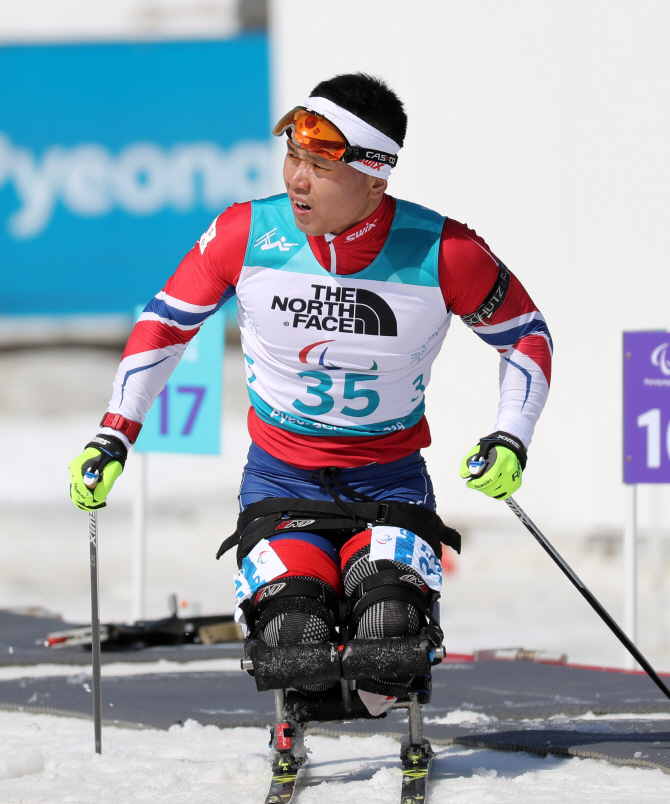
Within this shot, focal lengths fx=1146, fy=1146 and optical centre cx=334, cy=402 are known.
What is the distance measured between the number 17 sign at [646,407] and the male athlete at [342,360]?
2.14 metres

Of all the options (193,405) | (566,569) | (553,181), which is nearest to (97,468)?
(566,569)

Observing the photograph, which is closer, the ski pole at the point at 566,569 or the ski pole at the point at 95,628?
the ski pole at the point at 566,569

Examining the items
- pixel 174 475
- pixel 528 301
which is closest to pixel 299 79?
pixel 174 475

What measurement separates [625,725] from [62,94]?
8.48 meters

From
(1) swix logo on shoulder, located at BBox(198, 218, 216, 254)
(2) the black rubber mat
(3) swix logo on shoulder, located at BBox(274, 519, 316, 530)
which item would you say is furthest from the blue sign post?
(1) swix logo on shoulder, located at BBox(198, 218, 216, 254)

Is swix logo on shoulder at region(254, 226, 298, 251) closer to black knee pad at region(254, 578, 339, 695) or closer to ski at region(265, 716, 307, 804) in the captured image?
black knee pad at region(254, 578, 339, 695)

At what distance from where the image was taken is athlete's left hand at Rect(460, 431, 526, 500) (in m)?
2.96

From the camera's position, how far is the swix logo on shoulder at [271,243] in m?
3.01

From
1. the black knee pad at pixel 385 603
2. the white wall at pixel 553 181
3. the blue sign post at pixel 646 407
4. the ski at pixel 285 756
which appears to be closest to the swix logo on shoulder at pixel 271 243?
the black knee pad at pixel 385 603

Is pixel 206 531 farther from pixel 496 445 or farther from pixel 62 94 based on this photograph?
pixel 496 445

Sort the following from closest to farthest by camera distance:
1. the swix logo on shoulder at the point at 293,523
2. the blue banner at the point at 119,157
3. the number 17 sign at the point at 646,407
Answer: the swix logo on shoulder at the point at 293,523
the number 17 sign at the point at 646,407
the blue banner at the point at 119,157

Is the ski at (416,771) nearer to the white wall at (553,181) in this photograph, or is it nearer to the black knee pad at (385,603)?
the black knee pad at (385,603)

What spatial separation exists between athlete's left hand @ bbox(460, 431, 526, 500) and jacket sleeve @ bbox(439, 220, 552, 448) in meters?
0.07

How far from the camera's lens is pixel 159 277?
1038 centimetres
